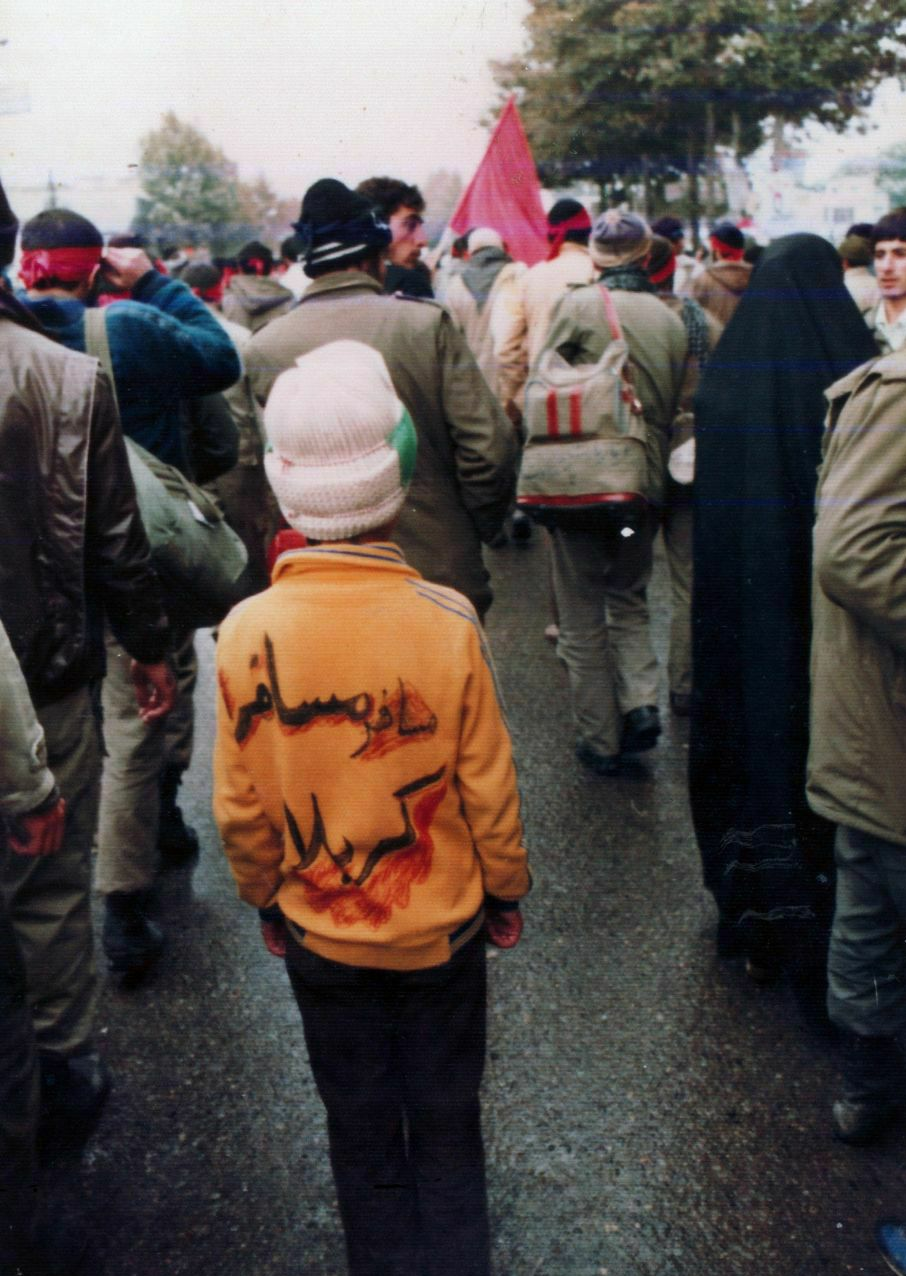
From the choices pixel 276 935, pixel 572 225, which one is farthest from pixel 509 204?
pixel 276 935

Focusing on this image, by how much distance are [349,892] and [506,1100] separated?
118 centimetres

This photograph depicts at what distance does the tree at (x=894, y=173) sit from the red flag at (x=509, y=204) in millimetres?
2756

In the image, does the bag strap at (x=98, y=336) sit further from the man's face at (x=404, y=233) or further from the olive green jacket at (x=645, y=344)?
the man's face at (x=404, y=233)

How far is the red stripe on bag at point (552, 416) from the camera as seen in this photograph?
387cm

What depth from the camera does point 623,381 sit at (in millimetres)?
3898

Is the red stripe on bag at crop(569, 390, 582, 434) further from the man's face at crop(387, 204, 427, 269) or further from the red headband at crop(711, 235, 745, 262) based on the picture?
the red headband at crop(711, 235, 745, 262)

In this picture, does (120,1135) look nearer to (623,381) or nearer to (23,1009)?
(23,1009)

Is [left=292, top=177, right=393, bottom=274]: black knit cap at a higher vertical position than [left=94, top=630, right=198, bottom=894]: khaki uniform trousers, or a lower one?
higher

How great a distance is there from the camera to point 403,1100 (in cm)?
201

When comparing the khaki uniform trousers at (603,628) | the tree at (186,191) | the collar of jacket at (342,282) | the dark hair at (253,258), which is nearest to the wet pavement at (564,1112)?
the khaki uniform trousers at (603,628)

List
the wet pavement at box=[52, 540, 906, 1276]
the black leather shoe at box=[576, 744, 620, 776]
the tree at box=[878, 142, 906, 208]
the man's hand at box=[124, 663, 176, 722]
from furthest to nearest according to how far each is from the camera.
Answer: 1. the tree at box=[878, 142, 906, 208]
2. the black leather shoe at box=[576, 744, 620, 776]
3. the man's hand at box=[124, 663, 176, 722]
4. the wet pavement at box=[52, 540, 906, 1276]

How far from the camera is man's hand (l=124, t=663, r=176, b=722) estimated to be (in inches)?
114

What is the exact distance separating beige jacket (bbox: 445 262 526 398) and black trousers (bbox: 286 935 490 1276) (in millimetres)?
5299

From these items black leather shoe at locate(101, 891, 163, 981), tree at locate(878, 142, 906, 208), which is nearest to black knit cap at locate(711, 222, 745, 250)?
Result: tree at locate(878, 142, 906, 208)
